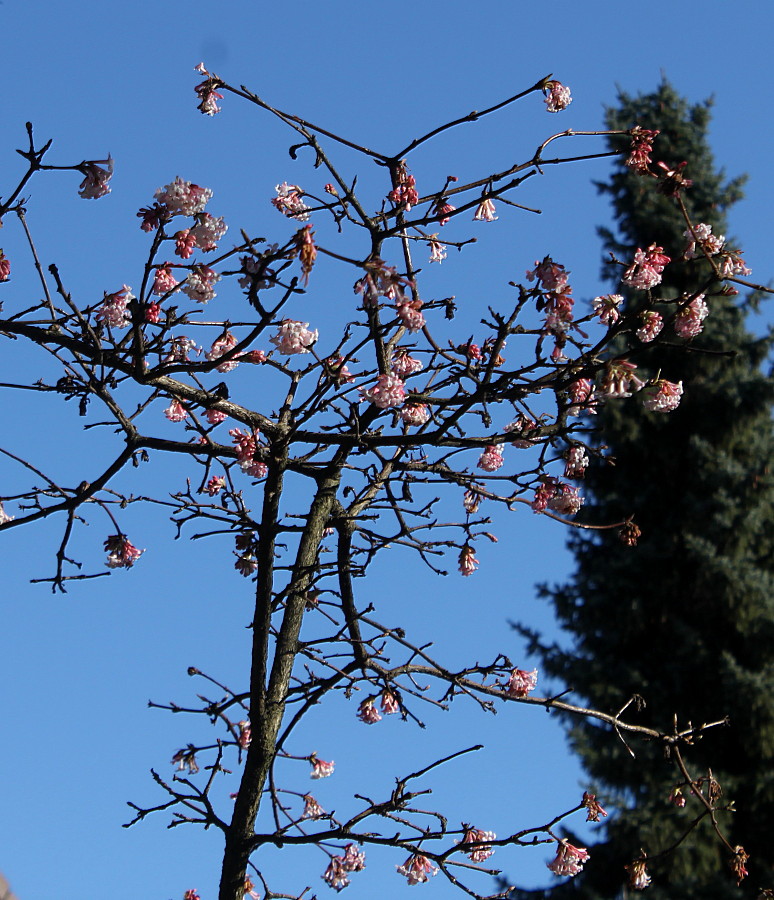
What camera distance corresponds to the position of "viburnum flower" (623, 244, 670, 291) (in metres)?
3.14

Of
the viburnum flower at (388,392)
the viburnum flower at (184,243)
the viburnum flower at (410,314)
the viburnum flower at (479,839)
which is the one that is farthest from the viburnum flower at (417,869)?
the viburnum flower at (184,243)

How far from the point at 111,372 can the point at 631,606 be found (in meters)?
9.28

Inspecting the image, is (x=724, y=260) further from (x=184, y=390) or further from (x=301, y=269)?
(x=184, y=390)

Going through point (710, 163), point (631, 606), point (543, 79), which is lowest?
point (543, 79)

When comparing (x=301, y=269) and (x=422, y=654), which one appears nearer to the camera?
(x=301, y=269)

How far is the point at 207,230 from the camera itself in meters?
2.91

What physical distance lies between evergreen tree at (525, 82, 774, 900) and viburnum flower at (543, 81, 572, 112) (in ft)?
20.2

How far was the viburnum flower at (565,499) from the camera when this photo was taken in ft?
10.9

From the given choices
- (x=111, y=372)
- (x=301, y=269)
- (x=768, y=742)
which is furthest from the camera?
(x=768, y=742)

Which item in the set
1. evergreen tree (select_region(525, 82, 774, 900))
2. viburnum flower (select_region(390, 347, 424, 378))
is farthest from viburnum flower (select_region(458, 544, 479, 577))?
evergreen tree (select_region(525, 82, 774, 900))

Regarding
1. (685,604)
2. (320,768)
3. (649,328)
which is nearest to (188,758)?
(320,768)

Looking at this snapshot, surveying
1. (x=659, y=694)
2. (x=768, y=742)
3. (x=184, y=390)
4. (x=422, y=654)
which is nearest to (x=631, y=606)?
(x=659, y=694)

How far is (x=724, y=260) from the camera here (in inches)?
121

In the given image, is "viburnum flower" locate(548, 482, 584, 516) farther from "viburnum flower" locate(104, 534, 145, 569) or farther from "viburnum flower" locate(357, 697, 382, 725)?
"viburnum flower" locate(104, 534, 145, 569)
